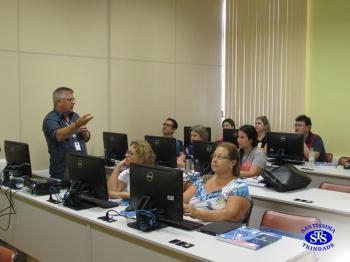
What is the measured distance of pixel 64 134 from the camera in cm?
399

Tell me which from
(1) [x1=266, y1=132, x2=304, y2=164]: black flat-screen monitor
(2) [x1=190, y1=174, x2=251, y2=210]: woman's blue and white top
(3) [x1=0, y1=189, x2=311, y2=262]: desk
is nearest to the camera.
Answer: (3) [x1=0, y1=189, x2=311, y2=262]: desk

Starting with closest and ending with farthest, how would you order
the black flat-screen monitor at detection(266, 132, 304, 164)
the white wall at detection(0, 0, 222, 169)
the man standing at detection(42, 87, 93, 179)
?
the man standing at detection(42, 87, 93, 179) → the black flat-screen monitor at detection(266, 132, 304, 164) → the white wall at detection(0, 0, 222, 169)

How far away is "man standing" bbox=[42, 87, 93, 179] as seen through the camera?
162 inches

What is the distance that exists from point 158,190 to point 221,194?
1.96ft

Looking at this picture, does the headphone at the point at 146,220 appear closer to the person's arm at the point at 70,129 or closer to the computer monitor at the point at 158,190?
the computer monitor at the point at 158,190

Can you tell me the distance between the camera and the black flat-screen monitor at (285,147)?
479 cm

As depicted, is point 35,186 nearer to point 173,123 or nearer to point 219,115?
point 173,123

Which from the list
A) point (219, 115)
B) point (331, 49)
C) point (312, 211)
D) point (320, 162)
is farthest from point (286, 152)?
point (219, 115)

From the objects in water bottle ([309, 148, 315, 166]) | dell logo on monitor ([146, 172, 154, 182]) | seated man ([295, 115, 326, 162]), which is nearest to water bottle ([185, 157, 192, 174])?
water bottle ([309, 148, 315, 166])

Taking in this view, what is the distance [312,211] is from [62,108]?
8.61ft

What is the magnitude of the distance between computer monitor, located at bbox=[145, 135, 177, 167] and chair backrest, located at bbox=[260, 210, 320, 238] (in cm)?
178

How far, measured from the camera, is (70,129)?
3.93m

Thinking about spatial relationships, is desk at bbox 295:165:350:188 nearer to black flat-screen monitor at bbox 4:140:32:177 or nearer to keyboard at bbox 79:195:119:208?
keyboard at bbox 79:195:119:208

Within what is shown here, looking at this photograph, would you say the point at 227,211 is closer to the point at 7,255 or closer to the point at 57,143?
the point at 7,255
